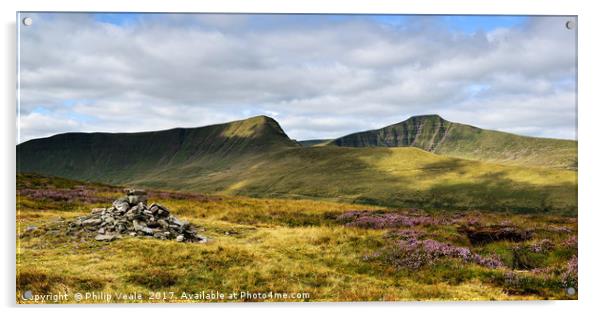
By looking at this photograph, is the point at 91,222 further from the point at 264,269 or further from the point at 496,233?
the point at 496,233

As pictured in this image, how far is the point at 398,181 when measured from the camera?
287 ft

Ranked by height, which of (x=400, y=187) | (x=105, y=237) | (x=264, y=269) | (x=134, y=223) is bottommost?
(x=400, y=187)

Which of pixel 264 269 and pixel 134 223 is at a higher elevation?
pixel 134 223

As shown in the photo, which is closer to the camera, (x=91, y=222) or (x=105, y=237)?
(x=105, y=237)

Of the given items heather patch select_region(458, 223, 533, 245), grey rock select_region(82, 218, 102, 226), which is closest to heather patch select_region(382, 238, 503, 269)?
heather patch select_region(458, 223, 533, 245)

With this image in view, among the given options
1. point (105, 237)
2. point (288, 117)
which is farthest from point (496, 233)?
point (105, 237)

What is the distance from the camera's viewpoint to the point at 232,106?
1822cm

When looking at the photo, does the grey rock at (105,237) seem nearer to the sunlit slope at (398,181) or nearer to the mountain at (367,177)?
the mountain at (367,177)

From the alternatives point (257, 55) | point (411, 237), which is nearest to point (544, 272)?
point (411, 237)

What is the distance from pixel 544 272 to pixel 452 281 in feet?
10.9

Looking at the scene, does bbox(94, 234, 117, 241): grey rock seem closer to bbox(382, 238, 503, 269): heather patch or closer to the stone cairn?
the stone cairn

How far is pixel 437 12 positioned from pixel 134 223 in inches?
544

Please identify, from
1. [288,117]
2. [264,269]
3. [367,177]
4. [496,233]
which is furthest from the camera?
[367,177]

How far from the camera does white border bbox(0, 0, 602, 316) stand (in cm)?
1322
